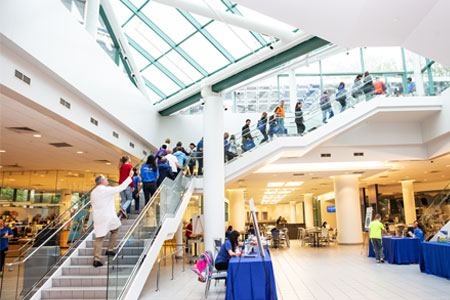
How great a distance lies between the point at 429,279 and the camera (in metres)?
8.49

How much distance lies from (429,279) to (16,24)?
10892 mm

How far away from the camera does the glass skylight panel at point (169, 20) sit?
13289 mm

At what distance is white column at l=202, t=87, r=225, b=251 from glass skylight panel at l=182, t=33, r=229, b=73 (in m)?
2.18

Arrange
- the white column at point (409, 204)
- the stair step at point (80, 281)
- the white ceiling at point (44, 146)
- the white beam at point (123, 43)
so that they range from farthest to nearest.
→ the white column at point (409, 204)
the white beam at point (123, 43)
the white ceiling at point (44, 146)
the stair step at point (80, 281)

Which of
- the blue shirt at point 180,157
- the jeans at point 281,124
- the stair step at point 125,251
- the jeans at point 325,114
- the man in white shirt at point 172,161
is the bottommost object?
the stair step at point 125,251

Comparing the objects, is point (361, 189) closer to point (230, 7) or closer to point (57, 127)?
point (230, 7)

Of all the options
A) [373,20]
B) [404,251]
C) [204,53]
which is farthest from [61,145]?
[404,251]

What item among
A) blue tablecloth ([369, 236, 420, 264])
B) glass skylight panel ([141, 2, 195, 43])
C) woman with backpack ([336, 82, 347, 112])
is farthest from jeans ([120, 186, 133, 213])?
woman with backpack ([336, 82, 347, 112])

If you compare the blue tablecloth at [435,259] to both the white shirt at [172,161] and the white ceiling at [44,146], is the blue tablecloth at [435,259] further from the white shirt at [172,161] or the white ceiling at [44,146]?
the white ceiling at [44,146]

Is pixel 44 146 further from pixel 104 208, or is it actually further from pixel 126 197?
pixel 104 208

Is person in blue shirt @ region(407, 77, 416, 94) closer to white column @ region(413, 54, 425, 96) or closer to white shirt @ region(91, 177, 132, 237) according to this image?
white column @ region(413, 54, 425, 96)

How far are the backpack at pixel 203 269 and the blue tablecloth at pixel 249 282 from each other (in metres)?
1.27

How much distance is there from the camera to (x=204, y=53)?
47.0 feet

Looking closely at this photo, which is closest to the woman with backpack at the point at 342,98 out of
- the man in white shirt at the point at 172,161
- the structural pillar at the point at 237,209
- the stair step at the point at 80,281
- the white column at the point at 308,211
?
the man in white shirt at the point at 172,161
